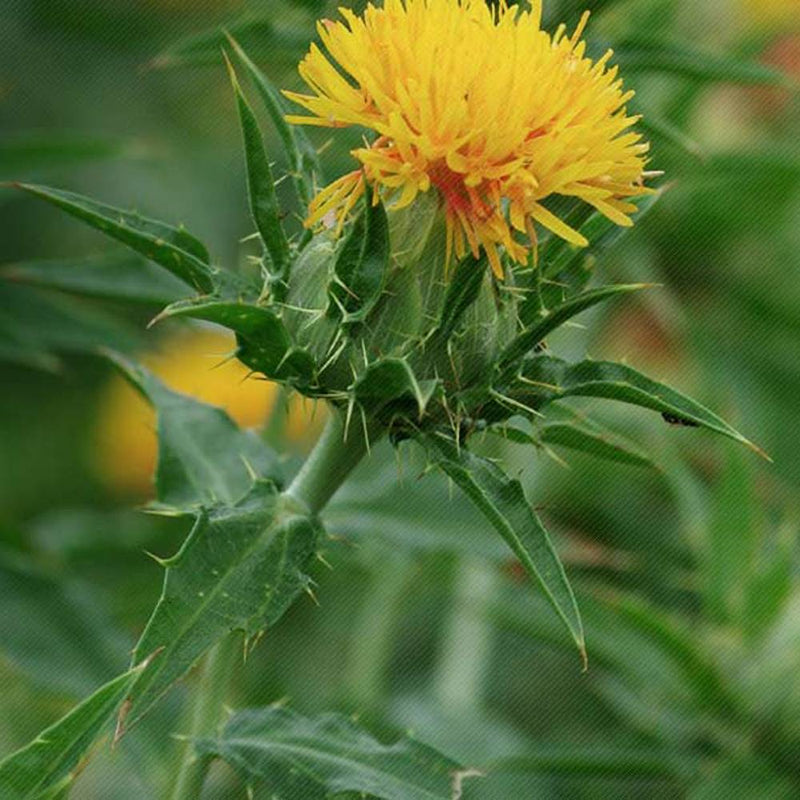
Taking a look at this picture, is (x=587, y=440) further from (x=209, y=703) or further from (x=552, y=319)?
(x=209, y=703)

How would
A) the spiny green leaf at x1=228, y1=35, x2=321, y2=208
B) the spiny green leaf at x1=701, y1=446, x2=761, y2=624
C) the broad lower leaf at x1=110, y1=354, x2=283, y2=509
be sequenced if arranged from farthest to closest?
1. the spiny green leaf at x1=701, y1=446, x2=761, y2=624
2. the broad lower leaf at x1=110, y1=354, x2=283, y2=509
3. the spiny green leaf at x1=228, y1=35, x2=321, y2=208

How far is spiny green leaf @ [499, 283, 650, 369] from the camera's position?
1006mm

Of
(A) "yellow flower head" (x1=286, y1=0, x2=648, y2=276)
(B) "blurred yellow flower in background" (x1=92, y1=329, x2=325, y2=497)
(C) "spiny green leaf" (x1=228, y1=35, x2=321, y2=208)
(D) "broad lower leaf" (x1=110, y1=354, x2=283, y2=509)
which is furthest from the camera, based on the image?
(B) "blurred yellow flower in background" (x1=92, y1=329, x2=325, y2=497)

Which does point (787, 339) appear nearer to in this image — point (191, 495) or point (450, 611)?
point (450, 611)

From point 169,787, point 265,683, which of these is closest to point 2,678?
point 265,683

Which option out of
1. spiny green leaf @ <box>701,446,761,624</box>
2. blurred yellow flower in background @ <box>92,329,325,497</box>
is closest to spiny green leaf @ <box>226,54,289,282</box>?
spiny green leaf @ <box>701,446,761,624</box>

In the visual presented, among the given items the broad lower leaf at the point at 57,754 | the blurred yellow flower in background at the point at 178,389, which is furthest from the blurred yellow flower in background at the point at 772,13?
the broad lower leaf at the point at 57,754

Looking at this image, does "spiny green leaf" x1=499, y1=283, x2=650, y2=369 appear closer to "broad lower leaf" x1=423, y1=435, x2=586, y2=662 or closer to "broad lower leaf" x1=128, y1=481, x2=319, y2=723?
"broad lower leaf" x1=423, y1=435, x2=586, y2=662

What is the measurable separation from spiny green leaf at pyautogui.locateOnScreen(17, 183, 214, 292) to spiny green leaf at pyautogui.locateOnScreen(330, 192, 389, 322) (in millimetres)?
110

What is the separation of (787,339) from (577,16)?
3.18 feet

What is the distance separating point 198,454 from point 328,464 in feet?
0.80

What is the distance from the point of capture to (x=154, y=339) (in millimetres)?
2484

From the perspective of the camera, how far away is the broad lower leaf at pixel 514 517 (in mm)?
983

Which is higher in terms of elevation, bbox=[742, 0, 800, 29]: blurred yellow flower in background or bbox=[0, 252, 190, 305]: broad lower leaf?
bbox=[742, 0, 800, 29]: blurred yellow flower in background
